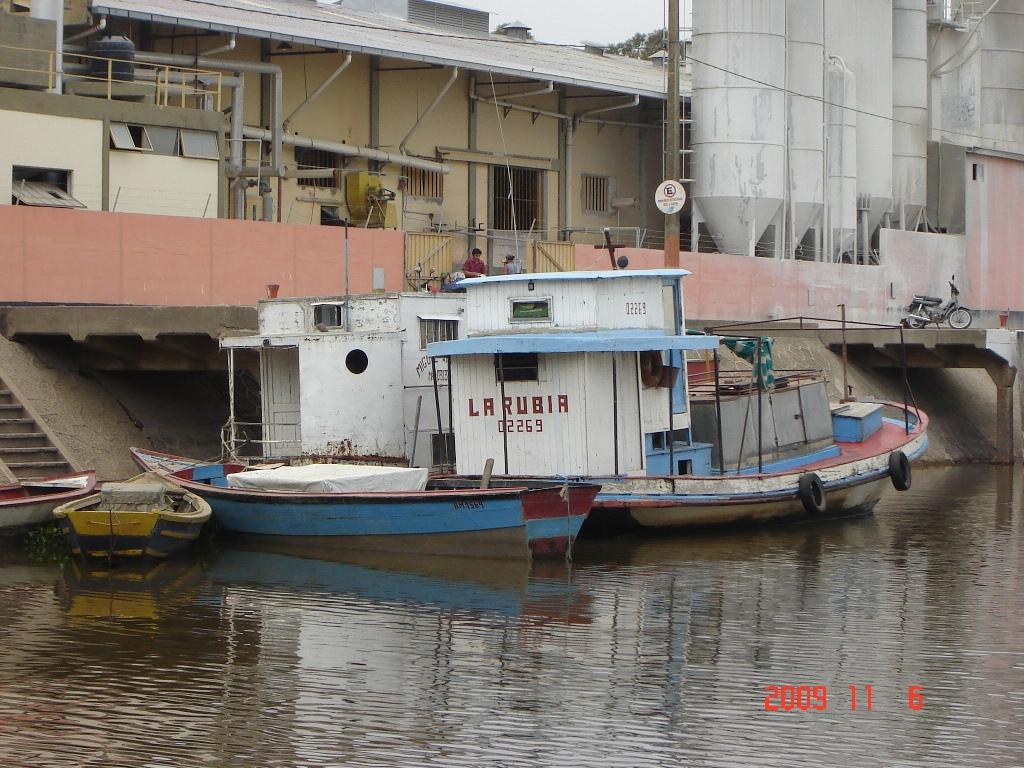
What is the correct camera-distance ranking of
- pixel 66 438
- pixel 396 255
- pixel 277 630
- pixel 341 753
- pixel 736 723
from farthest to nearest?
pixel 396 255 → pixel 66 438 → pixel 277 630 → pixel 736 723 → pixel 341 753

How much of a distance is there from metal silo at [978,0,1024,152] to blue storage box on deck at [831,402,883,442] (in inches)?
990

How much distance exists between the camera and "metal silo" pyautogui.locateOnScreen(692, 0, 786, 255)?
40312 mm

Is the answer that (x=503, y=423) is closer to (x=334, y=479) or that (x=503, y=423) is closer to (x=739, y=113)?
(x=334, y=479)

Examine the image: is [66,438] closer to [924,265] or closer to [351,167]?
[351,167]

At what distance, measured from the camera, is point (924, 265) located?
149 ft

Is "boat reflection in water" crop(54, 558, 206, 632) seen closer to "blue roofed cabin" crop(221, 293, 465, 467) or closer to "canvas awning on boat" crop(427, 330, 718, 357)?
"blue roofed cabin" crop(221, 293, 465, 467)

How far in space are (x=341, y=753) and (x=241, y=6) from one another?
97.8 feet

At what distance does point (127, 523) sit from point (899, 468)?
1193cm

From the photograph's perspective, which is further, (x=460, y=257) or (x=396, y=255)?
(x=460, y=257)

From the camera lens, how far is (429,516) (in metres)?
18.9

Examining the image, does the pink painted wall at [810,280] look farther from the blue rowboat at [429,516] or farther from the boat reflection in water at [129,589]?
the boat reflection in water at [129,589]

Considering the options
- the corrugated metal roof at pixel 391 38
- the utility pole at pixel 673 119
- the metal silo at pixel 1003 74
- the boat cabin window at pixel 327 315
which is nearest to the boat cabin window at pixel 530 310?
the boat cabin window at pixel 327 315

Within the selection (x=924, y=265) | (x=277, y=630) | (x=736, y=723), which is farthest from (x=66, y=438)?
(x=924, y=265)
